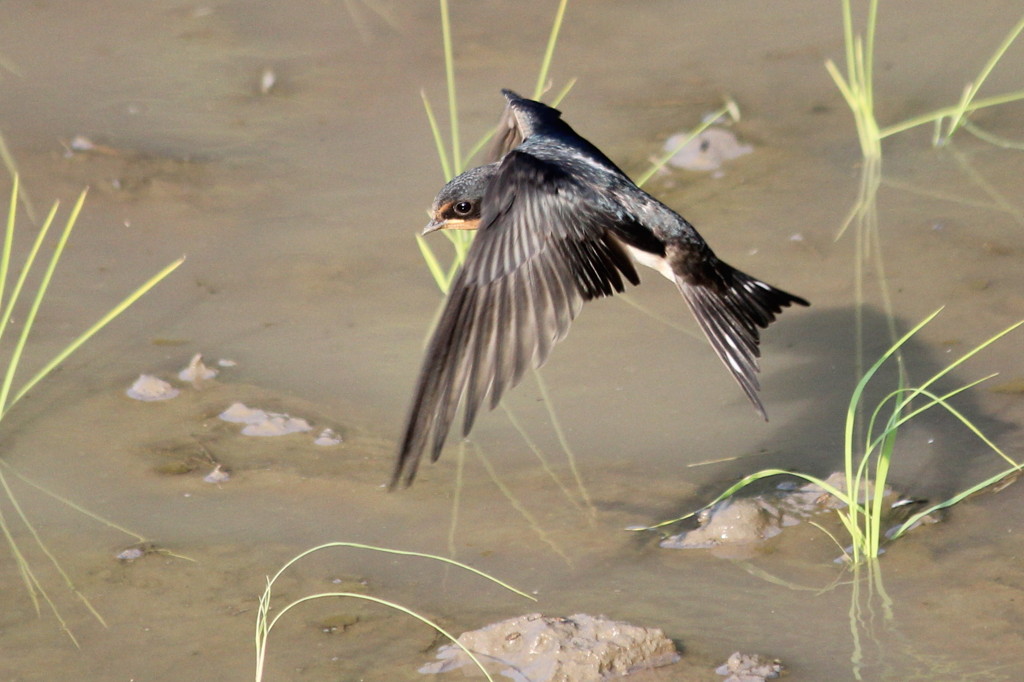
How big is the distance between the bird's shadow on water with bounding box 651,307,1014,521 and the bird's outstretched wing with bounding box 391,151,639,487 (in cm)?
86

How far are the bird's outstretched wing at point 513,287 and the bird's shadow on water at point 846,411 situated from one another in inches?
33.9

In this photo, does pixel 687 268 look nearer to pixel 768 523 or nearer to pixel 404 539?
pixel 768 523

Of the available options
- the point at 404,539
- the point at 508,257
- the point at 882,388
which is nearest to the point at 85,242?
the point at 404,539

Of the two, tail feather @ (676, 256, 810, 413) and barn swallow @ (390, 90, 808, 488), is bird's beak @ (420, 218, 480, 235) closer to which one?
barn swallow @ (390, 90, 808, 488)

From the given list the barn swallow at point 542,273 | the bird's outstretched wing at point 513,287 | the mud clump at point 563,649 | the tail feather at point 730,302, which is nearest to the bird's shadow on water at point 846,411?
the tail feather at point 730,302

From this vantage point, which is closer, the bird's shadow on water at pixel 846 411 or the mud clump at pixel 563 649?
the mud clump at pixel 563 649

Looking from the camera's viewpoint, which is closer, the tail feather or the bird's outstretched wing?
the bird's outstretched wing

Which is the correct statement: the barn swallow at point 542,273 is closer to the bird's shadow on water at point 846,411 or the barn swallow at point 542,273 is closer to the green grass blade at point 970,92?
the bird's shadow on water at point 846,411

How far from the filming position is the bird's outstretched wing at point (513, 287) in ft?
8.48

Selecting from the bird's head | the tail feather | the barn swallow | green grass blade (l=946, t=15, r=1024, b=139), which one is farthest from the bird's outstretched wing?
green grass blade (l=946, t=15, r=1024, b=139)

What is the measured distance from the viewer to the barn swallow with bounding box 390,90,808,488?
2629 mm

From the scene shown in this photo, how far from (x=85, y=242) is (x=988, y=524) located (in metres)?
3.52

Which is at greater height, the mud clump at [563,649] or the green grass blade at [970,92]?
the green grass blade at [970,92]

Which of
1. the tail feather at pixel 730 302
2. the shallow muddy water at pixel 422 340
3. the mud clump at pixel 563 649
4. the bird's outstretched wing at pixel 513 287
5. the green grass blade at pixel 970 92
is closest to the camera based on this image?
the bird's outstretched wing at pixel 513 287
